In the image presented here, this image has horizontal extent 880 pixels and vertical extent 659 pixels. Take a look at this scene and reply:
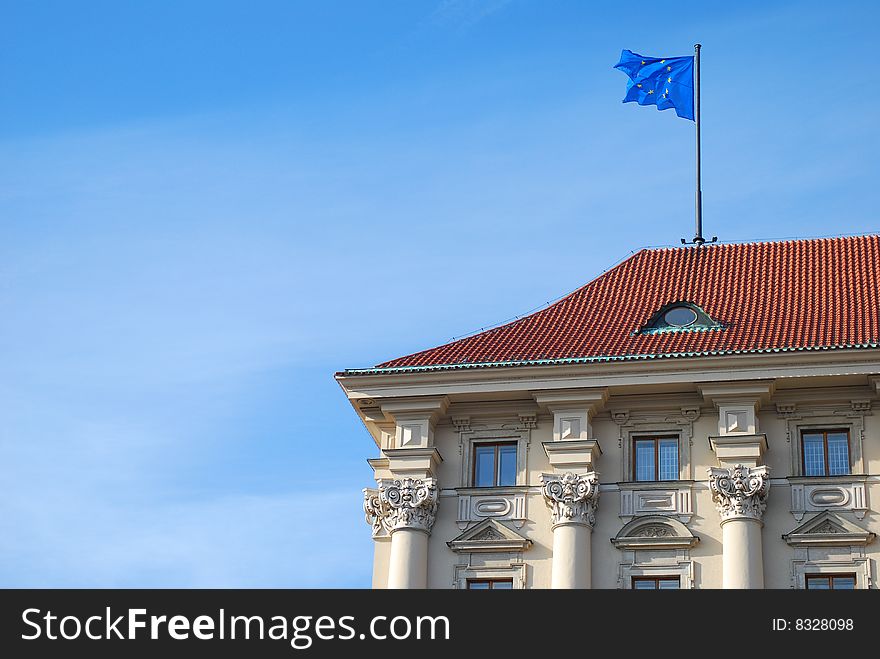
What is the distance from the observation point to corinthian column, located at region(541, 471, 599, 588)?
41781mm

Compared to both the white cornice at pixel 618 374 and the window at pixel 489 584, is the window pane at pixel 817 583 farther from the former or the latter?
the window at pixel 489 584

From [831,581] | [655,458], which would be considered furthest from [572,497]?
[831,581]

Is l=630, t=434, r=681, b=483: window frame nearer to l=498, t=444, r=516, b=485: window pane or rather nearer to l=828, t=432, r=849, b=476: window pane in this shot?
l=498, t=444, r=516, b=485: window pane

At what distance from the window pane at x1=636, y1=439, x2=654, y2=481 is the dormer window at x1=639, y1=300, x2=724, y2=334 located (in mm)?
3252

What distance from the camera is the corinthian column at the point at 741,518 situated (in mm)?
41000

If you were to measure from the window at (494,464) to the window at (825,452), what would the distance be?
6617mm

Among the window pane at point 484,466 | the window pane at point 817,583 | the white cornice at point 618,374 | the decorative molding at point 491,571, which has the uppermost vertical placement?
the white cornice at point 618,374

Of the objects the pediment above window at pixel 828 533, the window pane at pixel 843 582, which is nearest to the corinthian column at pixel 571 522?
the pediment above window at pixel 828 533

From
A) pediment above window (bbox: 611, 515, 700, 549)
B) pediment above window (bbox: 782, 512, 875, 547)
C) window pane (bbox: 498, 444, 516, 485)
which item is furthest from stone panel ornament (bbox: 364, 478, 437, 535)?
pediment above window (bbox: 782, 512, 875, 547)

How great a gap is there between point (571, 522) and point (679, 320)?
21.5ft

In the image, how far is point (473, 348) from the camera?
45.5m
